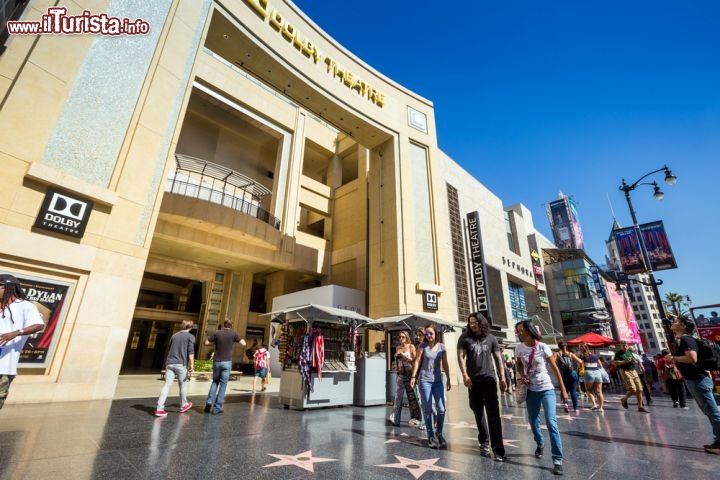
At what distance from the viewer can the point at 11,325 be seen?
3.78m

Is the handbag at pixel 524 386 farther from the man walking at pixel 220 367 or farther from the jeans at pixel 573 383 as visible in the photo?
the jeans at pixel 573 383

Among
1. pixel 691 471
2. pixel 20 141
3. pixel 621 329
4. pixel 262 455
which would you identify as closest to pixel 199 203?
pixel 20 141

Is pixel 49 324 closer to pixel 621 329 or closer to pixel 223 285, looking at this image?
pixel 223 285

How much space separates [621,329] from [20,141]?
2593 inches

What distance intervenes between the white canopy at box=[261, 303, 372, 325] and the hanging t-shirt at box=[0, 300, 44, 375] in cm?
590

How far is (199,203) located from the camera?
18328 mm

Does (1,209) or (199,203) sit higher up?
(199,203)

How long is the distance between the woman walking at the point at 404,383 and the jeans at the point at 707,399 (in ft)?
16.0

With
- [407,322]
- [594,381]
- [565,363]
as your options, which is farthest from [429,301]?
[594,381]

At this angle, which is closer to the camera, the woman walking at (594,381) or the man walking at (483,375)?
the man walking at (483,375)

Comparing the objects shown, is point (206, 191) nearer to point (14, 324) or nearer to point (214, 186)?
point (214, 186)

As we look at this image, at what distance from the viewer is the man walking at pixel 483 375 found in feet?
15.3

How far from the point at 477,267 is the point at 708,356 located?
20.3 metres

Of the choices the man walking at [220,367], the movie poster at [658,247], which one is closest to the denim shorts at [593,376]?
the movie poster at [658,247]
